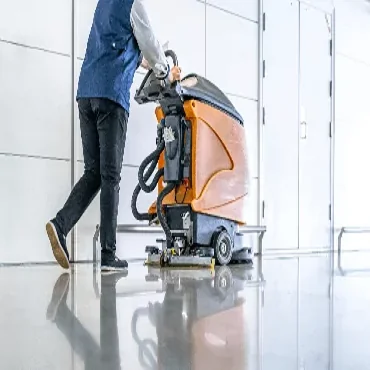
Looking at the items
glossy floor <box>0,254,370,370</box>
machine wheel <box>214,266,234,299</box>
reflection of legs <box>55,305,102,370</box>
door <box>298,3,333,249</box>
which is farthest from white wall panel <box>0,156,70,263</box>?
door <box>298,3,333,249</box>

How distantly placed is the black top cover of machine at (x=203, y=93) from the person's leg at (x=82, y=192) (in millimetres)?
533

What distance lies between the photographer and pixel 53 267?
3.05m

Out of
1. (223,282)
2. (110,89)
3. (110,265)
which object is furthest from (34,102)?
(223,282)

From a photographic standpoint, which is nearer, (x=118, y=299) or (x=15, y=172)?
(x=118, y=299)

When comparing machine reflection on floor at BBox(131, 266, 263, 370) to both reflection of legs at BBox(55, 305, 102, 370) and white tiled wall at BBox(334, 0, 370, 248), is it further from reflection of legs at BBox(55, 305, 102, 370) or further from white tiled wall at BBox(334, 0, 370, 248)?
white tiled wall at BBox(334, 0, 370, 248)

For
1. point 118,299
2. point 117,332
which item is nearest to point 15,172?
point 118,299

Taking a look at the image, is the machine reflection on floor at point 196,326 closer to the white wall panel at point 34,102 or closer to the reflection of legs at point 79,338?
the reflection of legs at point 79,338

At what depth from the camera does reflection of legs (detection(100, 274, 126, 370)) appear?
0.93m

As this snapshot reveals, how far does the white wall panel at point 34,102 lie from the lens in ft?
10.5

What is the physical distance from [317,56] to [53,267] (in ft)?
12.6

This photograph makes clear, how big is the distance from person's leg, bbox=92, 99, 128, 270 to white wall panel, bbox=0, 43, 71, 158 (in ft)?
2.23

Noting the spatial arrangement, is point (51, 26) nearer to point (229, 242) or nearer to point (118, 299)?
point (229, 242)

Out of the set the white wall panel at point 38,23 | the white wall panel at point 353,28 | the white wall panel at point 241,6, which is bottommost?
the white wall panel at point 38,23

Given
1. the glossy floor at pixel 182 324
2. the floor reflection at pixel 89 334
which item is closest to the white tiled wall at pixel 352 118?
the glossy floor at pixel 182 324
